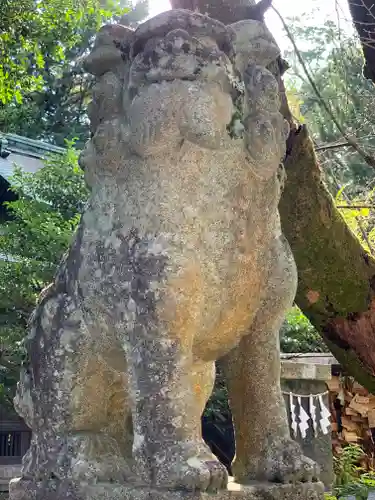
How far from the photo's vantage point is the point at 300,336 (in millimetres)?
7484

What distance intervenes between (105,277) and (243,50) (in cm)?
70

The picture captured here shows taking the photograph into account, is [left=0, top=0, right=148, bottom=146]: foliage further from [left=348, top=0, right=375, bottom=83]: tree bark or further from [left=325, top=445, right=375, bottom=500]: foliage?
[left=325, top=445, right=375, bottom=500]: foliage

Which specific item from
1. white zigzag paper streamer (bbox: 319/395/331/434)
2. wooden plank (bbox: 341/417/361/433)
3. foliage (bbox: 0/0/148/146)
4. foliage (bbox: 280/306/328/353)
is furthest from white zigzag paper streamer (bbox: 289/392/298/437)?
foliage (bbox: 0/0/148/146)

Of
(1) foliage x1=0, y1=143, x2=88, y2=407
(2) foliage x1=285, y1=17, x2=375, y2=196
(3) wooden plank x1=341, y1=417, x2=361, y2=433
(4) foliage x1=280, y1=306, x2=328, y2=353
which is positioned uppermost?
(2) foliage x1=285, y1=17, x2=375, y2=196

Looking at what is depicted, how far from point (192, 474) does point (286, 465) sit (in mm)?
348

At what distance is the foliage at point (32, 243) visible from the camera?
5879 mm

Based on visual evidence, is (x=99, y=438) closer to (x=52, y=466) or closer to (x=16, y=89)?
(x=52, y=466)

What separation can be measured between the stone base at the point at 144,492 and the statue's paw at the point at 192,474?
0.02m

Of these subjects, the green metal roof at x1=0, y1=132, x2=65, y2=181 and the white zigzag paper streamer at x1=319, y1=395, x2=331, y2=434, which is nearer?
the white zigzag paper streamer at x1=319, y1=395, x2=331, y2=434

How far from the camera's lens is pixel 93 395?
1.77 meters

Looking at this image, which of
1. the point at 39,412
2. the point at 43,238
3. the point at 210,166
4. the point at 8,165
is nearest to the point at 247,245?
the point at 210,166

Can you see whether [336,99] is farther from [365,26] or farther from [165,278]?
[165,278]

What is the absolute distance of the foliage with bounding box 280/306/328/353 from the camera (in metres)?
7.32

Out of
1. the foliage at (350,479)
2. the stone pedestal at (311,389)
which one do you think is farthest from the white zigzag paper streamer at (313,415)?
the foliage at (350,479)
